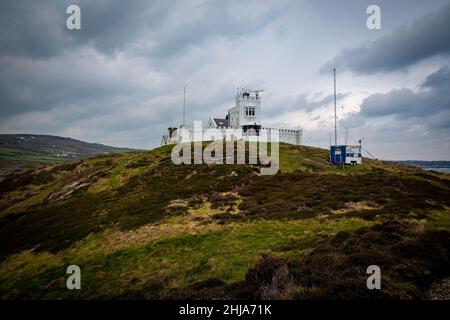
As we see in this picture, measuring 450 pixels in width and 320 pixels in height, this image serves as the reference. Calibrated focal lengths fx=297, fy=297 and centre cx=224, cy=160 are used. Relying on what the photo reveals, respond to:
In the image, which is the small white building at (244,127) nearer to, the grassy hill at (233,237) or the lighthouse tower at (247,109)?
the lighthouse tower at (247,109)

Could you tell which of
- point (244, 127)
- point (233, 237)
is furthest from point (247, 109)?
point (233, 237)

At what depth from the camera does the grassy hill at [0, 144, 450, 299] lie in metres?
13.1

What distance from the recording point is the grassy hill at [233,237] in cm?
1310

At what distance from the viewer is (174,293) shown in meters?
13.6

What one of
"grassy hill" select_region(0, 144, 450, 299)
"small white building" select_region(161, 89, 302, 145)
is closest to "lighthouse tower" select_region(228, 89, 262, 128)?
"small white building" select_region(161, 89, 302, 145)

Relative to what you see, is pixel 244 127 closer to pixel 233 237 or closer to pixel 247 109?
pixel 247 109

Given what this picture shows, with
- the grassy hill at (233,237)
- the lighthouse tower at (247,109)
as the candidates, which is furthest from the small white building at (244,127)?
the grassy hill at (233,237)

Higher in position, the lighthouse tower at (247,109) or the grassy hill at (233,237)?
the lighthouse tower at (247,109)

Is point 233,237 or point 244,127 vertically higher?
point 244,127

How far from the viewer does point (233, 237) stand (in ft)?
70.9

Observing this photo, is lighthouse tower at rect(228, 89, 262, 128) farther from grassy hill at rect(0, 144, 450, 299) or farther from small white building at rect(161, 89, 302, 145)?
grassy hill at rect(0, 144, 450, 299)
